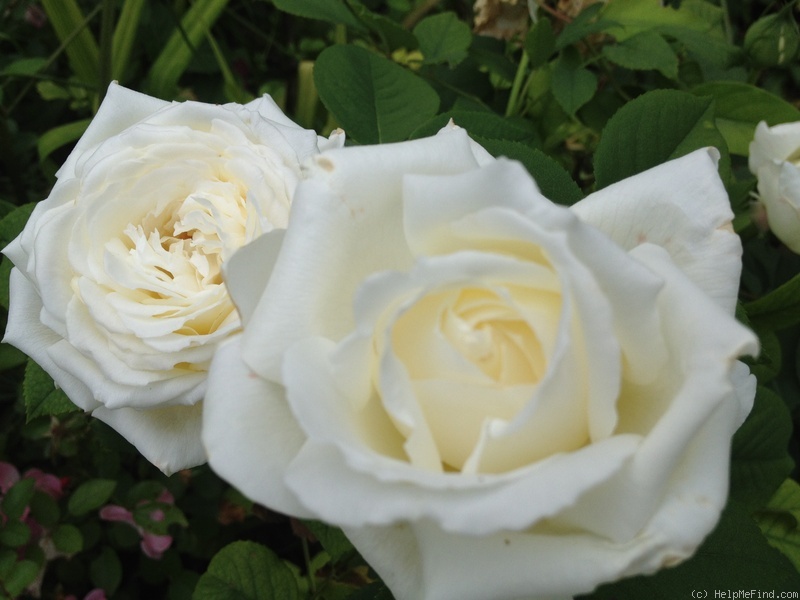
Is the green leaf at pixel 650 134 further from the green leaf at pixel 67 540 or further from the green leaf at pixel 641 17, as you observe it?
the green leaf at pixel 67 540

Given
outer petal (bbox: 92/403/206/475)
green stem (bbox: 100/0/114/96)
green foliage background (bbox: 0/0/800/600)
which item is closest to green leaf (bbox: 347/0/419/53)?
green foliage background (bbox: 0/0/800/600)

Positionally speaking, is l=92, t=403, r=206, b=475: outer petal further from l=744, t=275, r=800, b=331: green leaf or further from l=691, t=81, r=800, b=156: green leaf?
l=691, t=81, r=800, b=156: green leaf

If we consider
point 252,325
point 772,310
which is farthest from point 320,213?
point 772,310

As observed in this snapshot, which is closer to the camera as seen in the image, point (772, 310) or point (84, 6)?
point (772, 310)

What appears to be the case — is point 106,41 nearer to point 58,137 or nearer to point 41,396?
point 58,137

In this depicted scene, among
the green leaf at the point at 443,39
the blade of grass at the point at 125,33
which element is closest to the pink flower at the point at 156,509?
the green leaf at the point at 443,39

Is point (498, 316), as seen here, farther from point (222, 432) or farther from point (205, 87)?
point (205, 87)
